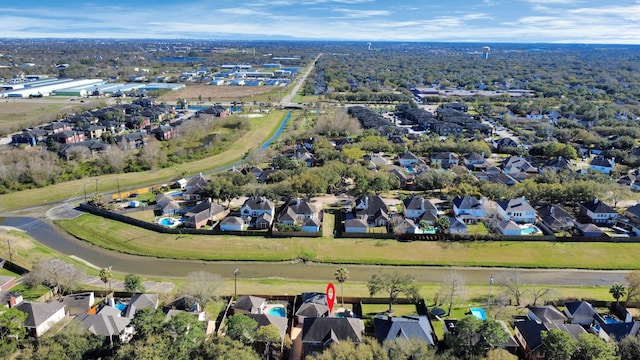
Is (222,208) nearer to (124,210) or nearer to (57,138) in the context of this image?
(124,210)

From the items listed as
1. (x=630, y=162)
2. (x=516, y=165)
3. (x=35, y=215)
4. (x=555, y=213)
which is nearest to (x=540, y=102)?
(x=630, y=162)

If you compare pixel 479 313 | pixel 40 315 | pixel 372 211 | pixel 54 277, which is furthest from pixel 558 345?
pixel 54 277

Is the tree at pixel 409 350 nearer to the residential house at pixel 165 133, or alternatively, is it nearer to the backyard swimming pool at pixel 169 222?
the backyard swimming pool at pixel 169 222

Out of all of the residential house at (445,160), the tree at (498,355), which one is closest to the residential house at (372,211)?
the residential house at (445,160)

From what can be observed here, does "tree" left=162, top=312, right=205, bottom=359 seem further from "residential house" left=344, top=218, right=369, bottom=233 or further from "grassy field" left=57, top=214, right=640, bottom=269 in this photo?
"residential house" left=344, top=218, right=369, bottom=233

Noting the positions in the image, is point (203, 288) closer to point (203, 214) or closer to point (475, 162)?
point (203, 214)

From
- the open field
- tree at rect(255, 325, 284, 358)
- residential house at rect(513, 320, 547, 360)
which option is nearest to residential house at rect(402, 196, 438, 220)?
residential house at rect(513, 320, 547, 360)
